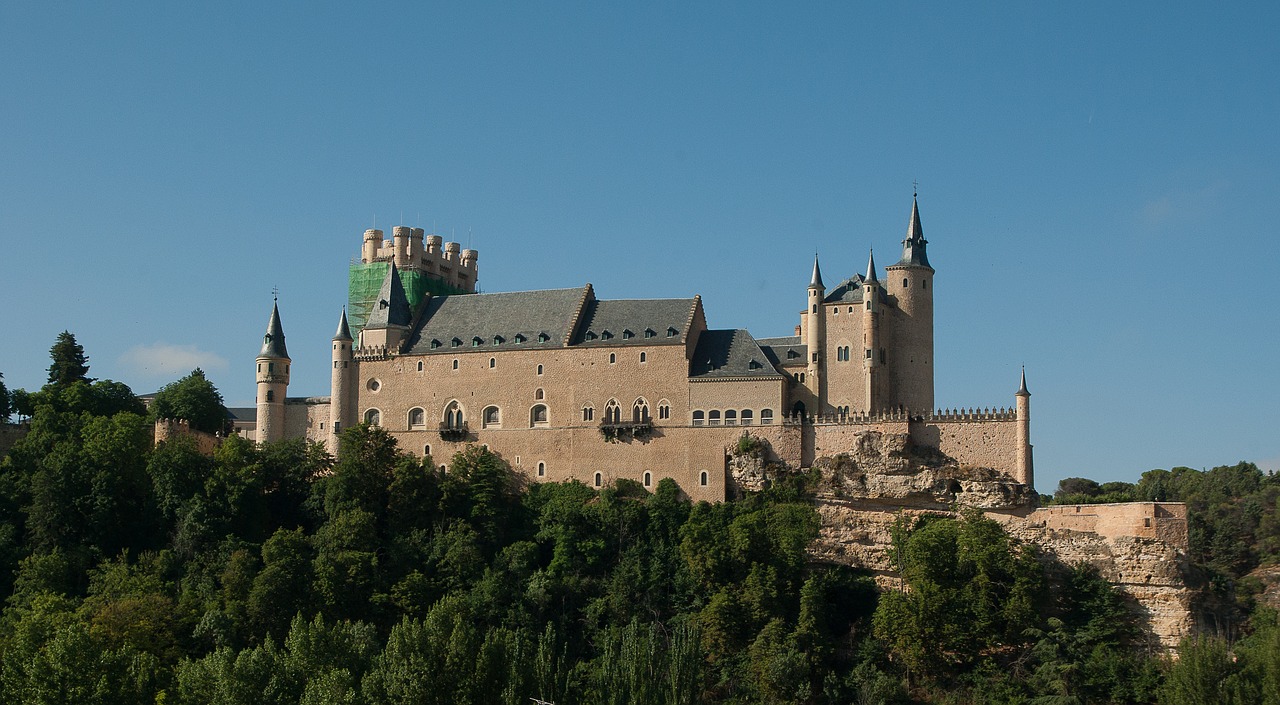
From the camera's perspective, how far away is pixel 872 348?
8719cm

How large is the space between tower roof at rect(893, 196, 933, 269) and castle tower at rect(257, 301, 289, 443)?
30.9 meters

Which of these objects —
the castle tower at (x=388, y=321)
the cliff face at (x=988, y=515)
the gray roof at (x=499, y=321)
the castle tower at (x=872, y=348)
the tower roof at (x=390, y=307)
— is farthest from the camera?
the tower roof at (x=390, y=307)

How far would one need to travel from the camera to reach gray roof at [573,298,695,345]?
9062 centimetres

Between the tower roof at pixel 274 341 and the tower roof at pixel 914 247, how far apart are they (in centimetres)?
3098

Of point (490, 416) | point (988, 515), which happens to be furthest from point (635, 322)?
point (988, 515)

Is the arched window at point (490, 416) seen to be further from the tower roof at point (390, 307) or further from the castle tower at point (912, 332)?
the castle tower at point (912, 332)

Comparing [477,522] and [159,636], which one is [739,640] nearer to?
[477,522]

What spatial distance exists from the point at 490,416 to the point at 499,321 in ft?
17.6

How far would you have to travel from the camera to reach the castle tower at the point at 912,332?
8819cm

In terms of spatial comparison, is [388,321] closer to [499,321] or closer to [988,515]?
[499,321]

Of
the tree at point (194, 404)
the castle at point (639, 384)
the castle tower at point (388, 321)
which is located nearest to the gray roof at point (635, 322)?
the castle at point (639, 384)

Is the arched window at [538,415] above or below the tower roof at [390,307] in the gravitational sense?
below

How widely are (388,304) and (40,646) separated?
30.3 metres

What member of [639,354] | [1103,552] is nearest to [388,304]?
[639,354]
